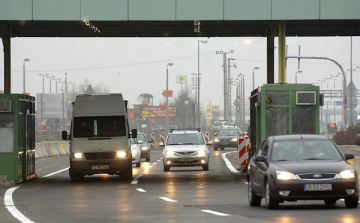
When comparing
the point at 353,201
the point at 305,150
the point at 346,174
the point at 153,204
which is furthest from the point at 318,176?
the point at 153,204

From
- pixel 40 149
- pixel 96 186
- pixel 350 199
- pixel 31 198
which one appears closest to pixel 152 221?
pixel 350 199

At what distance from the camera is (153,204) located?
20.1 meters

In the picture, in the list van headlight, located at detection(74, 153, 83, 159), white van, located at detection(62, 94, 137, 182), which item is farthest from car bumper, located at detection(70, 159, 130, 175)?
van headlight, located at detection(74, 153, 83, 159)

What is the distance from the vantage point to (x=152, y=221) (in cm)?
1559

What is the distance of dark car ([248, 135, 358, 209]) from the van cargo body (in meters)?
13.1

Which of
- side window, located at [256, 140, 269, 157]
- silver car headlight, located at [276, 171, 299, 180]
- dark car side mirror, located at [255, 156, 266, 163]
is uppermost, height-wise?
side window, located at [256, 140, 269, 157]

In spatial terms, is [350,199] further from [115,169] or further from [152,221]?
[115,169]

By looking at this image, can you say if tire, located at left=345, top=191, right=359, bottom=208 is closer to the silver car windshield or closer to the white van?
the white van

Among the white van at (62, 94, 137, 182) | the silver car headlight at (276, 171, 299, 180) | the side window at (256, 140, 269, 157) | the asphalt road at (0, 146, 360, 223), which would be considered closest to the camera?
the asphalt road at (0, 146, 360, 223)

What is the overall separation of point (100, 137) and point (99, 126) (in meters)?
0.45

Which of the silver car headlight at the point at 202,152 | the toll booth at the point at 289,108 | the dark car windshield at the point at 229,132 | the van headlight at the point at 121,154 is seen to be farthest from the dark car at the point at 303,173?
the dark car windshield at the point at 229,132

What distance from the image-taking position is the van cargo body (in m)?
31.6

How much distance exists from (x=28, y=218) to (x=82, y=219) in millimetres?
1028
